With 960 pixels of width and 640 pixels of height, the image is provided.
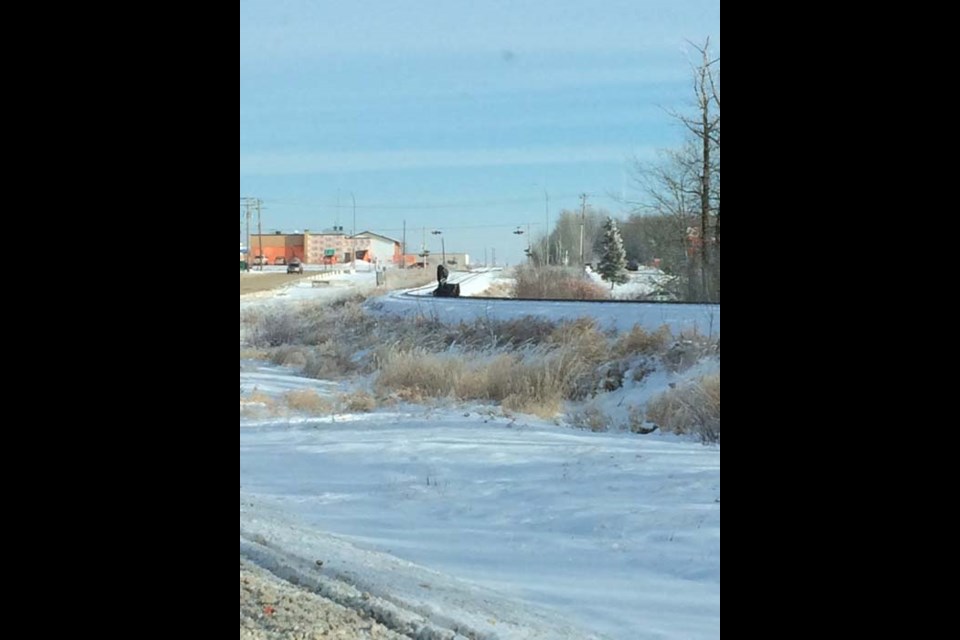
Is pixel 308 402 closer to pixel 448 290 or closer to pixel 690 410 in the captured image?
pixel 690 410

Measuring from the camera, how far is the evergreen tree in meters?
15.0

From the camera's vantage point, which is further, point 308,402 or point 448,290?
point 448,290

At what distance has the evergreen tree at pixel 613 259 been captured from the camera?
14969mm

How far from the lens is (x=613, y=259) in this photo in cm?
1549

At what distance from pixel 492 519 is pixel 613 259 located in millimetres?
9573

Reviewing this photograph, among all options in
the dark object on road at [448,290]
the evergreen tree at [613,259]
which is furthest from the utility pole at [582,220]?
the dark object on road at [448,290]

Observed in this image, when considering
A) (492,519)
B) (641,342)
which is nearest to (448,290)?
(641,342)

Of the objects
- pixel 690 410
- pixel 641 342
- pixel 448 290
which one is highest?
pixel 448 290

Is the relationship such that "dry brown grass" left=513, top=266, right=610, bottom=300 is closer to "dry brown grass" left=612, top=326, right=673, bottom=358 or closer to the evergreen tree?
the evergreen tree

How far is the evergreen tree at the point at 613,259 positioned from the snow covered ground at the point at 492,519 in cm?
535
